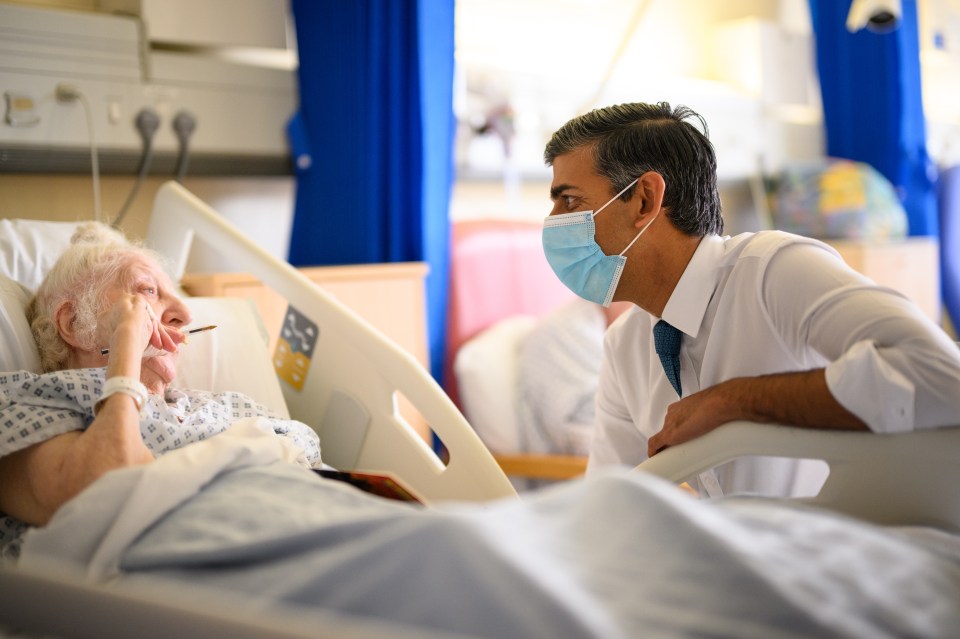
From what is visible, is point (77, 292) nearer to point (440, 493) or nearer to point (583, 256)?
point (440, 493)

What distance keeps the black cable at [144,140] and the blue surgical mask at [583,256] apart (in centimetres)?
149

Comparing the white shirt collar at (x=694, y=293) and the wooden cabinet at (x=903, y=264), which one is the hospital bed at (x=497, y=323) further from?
the wooden cabinet at (x=903, y=264)

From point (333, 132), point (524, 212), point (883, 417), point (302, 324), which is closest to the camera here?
point (883, 417)

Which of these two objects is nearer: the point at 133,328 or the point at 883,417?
the point at 883,417

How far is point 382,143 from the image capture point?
3.08 meters

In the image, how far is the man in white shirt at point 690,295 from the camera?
148 centimetres

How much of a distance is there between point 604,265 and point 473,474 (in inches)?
19.0

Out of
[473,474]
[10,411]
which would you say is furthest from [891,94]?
[10,411]

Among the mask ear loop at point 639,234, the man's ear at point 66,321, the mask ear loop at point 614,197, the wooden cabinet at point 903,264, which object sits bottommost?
the wooden cabinet at point 903,264

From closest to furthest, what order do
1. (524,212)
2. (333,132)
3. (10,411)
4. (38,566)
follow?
(38,566) → (10,411) → (333,132) → (524,212)

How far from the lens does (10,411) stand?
4.84 ft

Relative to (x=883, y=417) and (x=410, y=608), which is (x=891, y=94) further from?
(x=410, y=608)

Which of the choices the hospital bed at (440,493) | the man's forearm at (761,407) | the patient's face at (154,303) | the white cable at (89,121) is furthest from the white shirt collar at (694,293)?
the white cable at (89,121)

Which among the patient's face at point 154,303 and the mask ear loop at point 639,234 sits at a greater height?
the mask ear loop at point 639,234
